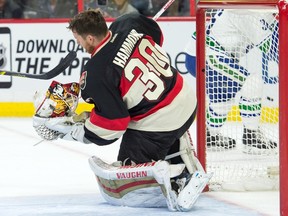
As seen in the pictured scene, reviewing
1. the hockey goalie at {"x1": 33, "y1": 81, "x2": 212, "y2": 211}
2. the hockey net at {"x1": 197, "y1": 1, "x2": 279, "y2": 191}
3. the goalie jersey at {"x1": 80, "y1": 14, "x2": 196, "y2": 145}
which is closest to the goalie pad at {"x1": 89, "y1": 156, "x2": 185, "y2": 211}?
the hockey goalie at {"x1": 33, "y1": 81, "x2": 212, "y2": 211}

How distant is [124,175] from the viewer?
3182mm

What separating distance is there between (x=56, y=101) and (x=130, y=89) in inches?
11.0

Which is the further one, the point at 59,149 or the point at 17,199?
the point at 59,149

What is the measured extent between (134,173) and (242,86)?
1.44 m

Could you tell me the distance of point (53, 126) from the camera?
3.22 m

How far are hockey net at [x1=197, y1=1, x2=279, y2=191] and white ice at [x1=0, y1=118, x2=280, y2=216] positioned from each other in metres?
0.45

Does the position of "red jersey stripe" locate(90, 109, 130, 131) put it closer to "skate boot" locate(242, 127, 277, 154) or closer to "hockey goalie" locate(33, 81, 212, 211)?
"hockey goalie" locate(33, 81, 212, 211)

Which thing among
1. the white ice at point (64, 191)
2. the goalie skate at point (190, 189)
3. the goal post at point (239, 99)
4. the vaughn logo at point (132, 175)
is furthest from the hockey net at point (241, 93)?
the vaughn logo at point (132, 175)

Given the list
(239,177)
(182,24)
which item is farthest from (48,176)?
(182,24)

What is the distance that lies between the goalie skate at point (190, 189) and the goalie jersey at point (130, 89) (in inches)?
7.4

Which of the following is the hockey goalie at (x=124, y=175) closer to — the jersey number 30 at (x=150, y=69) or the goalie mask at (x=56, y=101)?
the goalie mask at (x=56, y=101)

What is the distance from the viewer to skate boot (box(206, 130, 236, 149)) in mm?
3975

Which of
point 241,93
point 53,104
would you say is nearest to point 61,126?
point 53,104

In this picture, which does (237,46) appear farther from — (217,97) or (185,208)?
(185,208)
